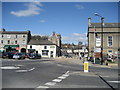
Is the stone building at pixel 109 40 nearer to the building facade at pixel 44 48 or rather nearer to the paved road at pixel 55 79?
the building facade at pixel 44 48

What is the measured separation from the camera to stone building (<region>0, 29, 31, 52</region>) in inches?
2788

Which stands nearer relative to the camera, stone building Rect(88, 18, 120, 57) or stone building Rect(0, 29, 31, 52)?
stone building Rect(88, 18, 120, 57)

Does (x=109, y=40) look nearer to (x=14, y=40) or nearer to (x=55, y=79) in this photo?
(x=14, y=40)

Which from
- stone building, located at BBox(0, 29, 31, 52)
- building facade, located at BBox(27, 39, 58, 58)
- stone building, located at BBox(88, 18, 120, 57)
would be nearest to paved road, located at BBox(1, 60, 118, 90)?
stone building, located at BBox(88, 18, 120, 57)

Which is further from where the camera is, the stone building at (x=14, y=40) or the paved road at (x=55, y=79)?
the stone building at (x=14, y=40)

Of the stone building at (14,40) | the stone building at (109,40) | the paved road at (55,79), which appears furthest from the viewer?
the stone building at (14,40)

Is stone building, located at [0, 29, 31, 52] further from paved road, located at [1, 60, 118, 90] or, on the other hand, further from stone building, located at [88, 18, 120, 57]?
paved road, located at [1, 60, 118, 90]

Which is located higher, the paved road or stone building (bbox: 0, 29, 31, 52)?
stone building (bbox: 0, 29, 31, 52)

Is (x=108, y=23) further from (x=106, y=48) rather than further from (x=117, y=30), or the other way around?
(x=106, y=48)

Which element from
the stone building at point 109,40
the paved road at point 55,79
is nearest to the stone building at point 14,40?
the stone building at point 109,40

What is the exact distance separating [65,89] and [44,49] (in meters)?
63.2

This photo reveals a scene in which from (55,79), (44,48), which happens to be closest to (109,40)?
(44,48)

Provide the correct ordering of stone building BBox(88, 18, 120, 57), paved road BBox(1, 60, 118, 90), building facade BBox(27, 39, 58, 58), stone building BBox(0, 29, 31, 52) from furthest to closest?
building facade BBox(27, 39, 58, 58) → stone building BBox(0, 29, 31, 52) → stone building BBox(88, 18, 120, 57) → paved road BBox(1, 60, 118, 90)

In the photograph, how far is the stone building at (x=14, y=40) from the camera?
232 ft
